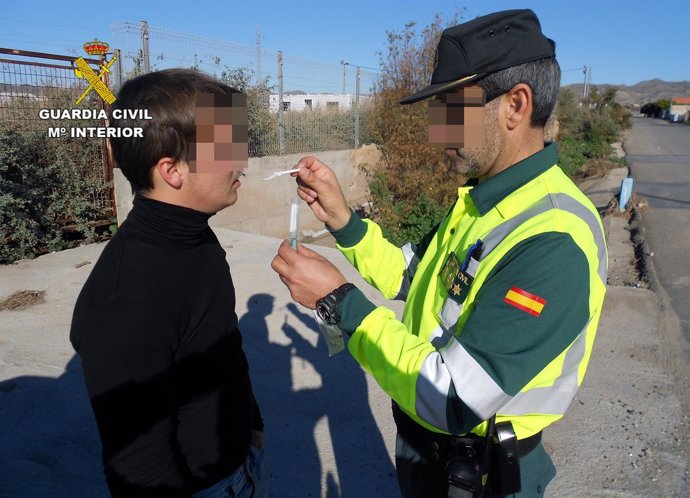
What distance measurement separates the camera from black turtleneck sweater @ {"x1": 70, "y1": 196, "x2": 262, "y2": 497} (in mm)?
1229

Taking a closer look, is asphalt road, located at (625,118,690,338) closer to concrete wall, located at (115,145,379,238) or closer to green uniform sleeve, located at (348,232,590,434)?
green uniform sleeve, located at (348,232,590,434)

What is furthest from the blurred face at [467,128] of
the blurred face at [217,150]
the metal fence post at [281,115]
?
the metal fence post at [281,115]

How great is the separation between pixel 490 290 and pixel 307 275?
1.76 feet

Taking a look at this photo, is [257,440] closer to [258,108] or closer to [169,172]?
[169,172]

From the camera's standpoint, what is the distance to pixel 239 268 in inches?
252

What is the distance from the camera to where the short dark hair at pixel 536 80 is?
1.47m

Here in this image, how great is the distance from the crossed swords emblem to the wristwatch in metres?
7.02

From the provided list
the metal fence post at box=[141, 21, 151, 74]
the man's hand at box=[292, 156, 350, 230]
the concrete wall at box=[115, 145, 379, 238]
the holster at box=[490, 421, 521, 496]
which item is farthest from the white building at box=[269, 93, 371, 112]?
the holster at box=[490, 421, 521, 496]

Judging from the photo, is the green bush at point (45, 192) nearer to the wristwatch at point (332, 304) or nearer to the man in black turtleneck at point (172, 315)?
the man in black turtleneck at point (172, 315)

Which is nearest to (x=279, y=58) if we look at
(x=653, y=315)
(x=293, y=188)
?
(x=293, y=188)

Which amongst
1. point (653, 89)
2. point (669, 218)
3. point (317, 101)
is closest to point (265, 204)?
point (317, 101)

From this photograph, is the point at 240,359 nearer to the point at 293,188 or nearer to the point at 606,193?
the point at 293,188

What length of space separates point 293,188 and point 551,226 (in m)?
9.55

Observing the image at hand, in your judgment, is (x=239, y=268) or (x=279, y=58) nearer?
(x=239, y=268)
